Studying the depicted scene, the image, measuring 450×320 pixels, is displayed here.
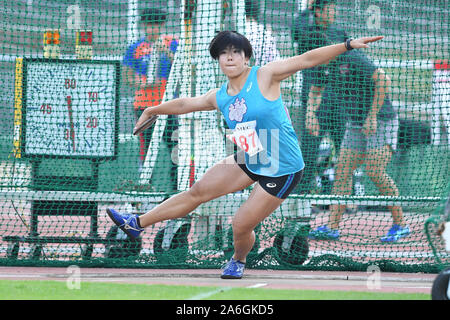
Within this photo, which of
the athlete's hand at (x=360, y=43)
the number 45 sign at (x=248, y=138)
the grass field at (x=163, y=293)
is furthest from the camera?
the number 45 sign at (x=248, y=138)

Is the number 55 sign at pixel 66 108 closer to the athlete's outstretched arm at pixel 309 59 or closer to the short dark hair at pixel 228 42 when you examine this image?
the short dark hair at pixel 228 42

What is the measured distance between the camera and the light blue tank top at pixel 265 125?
577cm

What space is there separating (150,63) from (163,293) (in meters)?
3.85

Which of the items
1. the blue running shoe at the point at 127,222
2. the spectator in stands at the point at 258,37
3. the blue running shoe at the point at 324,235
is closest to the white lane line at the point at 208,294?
the blue running shoe at the point at 127,222

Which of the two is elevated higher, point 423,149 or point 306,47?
point 306,47

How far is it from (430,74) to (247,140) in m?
3.64

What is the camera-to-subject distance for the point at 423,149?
9805 millimetres

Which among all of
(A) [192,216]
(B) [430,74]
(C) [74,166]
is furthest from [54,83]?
(B) [430,74]

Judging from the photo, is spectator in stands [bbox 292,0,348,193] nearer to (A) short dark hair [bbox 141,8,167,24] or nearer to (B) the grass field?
(A) short dark hair [bbox 141,8,167,24]

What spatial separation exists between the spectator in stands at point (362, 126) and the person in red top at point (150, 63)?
1.57 m

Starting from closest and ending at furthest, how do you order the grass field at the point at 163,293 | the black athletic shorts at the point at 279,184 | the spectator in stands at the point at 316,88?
1. the grass field at the point at 163,293
2. the black athletic shorts at the point at 279,184
3. the spectator in stands at the point at 316,88

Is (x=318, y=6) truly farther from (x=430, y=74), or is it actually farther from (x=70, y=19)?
(x=70, y=19)

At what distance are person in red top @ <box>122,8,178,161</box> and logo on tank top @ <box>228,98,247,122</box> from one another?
7.98 ft

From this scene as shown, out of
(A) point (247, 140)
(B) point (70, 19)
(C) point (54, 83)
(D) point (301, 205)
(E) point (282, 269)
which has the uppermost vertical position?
(B) point (70, 19)
